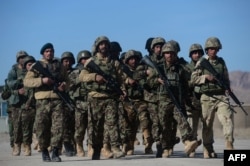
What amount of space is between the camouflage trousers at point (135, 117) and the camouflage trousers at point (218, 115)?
2012 mm

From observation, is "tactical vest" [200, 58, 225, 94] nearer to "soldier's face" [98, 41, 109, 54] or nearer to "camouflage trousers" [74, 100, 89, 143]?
"soldier's face" [98, 41, 109, 54]

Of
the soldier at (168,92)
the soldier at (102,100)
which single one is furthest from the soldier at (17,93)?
the soldier at (168,92)

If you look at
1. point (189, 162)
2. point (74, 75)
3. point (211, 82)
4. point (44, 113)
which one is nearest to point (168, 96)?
point (211, 82)

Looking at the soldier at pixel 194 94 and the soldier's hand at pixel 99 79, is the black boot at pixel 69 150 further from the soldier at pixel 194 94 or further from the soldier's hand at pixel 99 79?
the soldier's hand at pixel 99 79

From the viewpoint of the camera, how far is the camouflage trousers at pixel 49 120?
10961mm

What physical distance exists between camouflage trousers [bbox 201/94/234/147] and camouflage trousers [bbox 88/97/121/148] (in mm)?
1601

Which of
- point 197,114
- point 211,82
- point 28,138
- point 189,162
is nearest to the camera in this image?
point 189,162

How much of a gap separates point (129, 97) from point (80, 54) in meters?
1.83

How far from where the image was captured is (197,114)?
12.9 metres

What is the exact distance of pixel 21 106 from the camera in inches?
557

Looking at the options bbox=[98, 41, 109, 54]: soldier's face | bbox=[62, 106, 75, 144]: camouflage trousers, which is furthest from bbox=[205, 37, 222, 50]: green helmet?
bbox=[62, 106, 75, 144]: camouflage trousers

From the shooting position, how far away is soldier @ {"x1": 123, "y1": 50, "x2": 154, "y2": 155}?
12.9 m

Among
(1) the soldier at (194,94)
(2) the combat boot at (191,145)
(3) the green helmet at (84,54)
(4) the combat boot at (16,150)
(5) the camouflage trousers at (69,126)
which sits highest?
(3) the green helmet at (84,54)

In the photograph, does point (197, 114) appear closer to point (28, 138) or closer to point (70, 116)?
point (70, 116)
